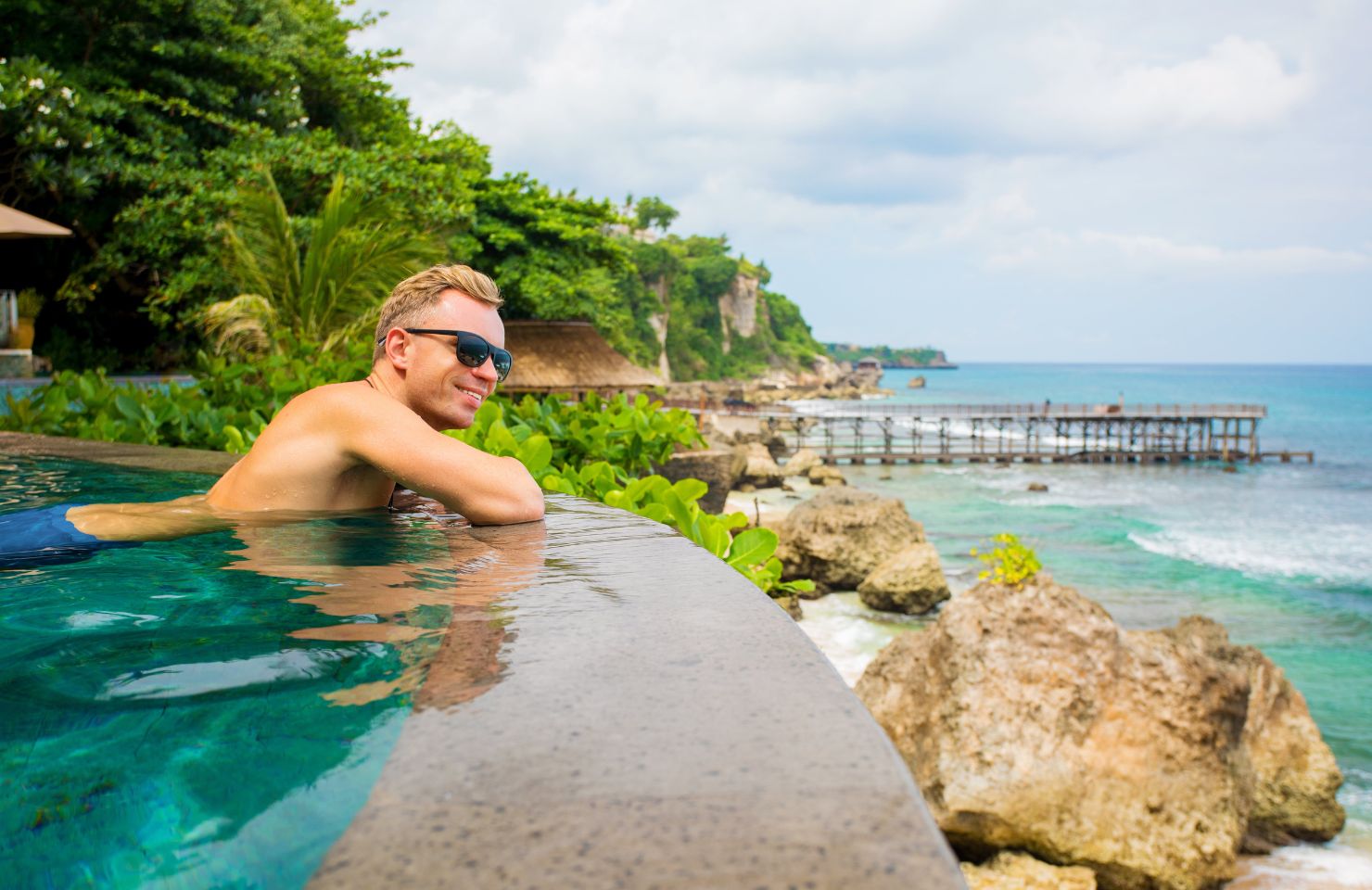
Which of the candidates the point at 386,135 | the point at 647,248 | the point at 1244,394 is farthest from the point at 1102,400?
the point at 386,135

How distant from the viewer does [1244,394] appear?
135 meters

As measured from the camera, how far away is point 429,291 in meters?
3.07

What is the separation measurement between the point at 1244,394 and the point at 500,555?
504ft

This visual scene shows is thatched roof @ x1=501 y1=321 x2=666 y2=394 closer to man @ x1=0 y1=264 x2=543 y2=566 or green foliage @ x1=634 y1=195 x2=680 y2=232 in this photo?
man @ x1=0 y1=264 x2=543 y2=566

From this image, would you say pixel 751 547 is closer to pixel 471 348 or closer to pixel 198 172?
pixel 471 348

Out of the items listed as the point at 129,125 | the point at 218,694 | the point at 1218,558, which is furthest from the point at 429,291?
the point at 1218,558

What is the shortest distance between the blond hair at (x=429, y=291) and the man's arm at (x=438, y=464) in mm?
295

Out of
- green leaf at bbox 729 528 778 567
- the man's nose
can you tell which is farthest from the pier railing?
the man's nose

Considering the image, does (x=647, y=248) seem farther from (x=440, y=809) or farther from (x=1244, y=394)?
(x=1244, y=394)

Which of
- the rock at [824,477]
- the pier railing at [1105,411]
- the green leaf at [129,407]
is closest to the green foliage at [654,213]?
the pier railing at [1105,411]

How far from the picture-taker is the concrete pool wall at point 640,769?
0.93 m

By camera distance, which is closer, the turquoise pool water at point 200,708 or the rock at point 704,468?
the turquoise pool water at point 200,708

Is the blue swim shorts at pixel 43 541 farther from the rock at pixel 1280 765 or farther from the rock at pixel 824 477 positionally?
the rock at pixel 824 477

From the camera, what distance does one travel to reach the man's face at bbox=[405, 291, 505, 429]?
307 cm
